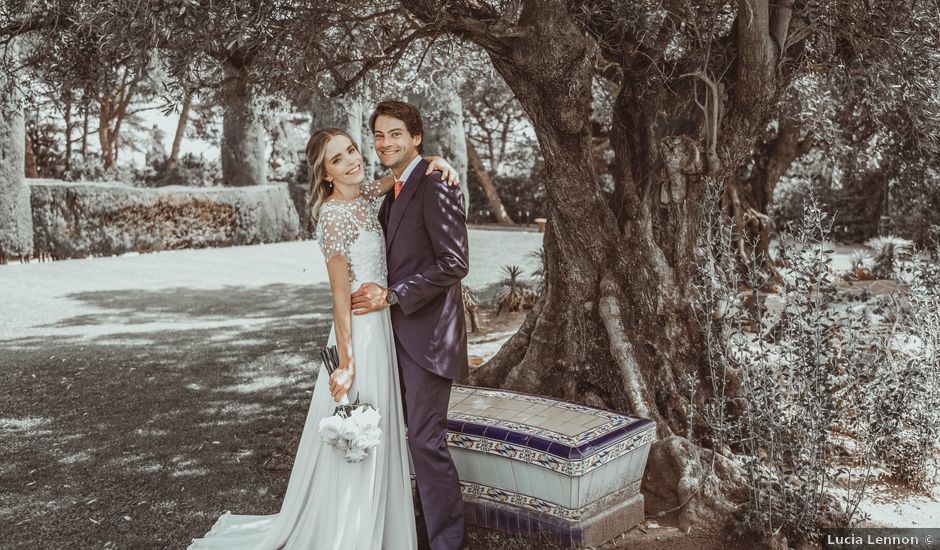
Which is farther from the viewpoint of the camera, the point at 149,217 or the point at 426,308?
the point at 149,217

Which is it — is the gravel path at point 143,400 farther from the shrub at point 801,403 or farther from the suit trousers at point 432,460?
the shrub at point 801,403

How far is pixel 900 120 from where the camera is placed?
773cm

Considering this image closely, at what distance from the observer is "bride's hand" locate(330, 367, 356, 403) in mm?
3490

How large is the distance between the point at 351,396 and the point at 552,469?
3.58ft

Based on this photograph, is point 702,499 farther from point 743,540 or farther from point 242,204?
point 242,204

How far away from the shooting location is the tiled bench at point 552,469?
12.6 feet

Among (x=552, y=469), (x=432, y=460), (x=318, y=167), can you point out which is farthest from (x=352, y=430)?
(x=318, y=167)

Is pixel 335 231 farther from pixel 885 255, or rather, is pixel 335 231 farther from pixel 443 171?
pixel 885 255

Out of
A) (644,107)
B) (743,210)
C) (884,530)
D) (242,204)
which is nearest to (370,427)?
(884,530)

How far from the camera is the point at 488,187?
25.4 metres

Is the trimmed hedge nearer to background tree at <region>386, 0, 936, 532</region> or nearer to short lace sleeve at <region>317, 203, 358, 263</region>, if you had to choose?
background tree at <region>386, 0, 936, 532</region>

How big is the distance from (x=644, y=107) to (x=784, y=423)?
110 inches

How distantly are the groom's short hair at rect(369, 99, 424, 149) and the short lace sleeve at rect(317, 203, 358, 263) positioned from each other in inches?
16.7

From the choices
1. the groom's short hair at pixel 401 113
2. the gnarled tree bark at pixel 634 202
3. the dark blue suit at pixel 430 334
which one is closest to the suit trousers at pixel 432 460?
the dark blue suit at pixel 430 334
